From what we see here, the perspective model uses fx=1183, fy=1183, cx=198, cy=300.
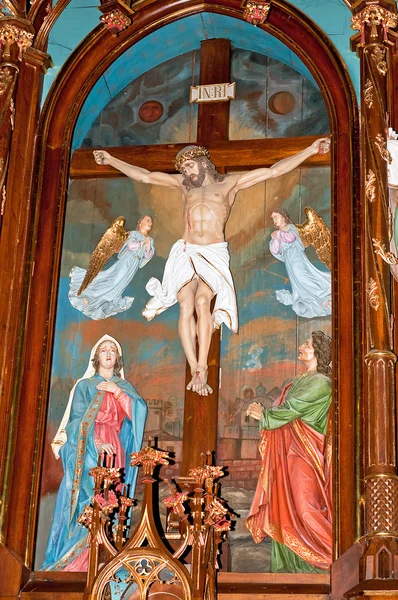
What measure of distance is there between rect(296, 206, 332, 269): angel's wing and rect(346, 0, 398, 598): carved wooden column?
525mm

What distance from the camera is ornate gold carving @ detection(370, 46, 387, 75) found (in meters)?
8.76

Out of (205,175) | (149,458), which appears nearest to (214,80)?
(205,175)

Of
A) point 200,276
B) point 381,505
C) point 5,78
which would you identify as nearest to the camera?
point 381,505

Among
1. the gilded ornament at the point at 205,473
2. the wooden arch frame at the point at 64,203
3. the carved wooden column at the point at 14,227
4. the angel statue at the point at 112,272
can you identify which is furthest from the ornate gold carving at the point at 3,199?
the gilded ornament at the point at 205,473

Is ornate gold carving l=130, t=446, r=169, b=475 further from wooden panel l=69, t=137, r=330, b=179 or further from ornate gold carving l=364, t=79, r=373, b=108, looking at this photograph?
ornate gold carving l=364, t=79, r=373, b=108

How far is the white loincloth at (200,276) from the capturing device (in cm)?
882

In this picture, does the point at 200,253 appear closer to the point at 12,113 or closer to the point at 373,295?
the point at 373,295

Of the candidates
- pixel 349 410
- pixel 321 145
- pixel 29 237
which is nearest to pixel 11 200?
pixel 29 237

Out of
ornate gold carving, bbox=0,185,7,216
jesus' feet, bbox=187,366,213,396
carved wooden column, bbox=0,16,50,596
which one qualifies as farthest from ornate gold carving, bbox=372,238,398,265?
ornate gold carving, bbox=0,185,7,216

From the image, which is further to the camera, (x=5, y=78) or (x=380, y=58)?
(x=5, y=78)

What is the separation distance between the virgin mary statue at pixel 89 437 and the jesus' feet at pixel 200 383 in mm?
390

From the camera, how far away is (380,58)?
8.80 meters

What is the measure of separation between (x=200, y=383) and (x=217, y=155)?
1.92 metres

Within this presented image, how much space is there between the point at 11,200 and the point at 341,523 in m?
3.44
